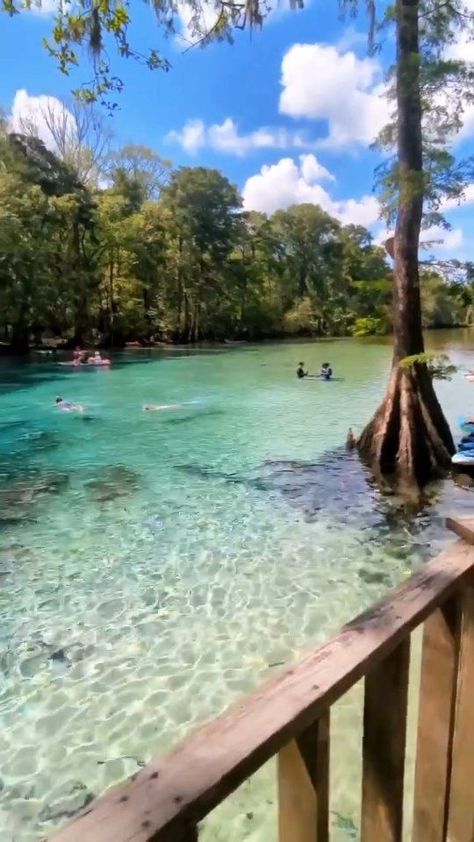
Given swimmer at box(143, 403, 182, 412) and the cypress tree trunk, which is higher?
the cypress tree trunk

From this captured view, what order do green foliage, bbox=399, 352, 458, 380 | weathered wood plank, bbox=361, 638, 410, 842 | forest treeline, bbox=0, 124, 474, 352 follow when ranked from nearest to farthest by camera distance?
weathered wood plank, bbox=361, 638, 410, 842, green foliage, bbox=399, 352, 458, 380, forest treeline, bbox=0, 124, 474, 352

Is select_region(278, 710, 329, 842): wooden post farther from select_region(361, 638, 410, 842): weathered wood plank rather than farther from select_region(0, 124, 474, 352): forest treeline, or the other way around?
select_region(0, 124, 474, 352): forest treeline

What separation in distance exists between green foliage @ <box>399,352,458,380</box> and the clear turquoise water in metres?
2.34

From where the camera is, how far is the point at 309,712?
110 centimetres

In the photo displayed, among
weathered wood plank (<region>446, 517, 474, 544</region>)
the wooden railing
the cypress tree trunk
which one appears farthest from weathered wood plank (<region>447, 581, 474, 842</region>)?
the cypress tree trunk

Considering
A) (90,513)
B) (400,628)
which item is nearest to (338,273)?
(90,513)

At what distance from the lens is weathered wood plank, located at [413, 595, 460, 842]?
1692mm

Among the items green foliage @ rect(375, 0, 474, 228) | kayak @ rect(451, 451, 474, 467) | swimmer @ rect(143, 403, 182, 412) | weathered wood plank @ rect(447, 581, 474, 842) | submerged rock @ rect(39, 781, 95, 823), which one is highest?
green foliage @ rect(375, 0, 474, 228)

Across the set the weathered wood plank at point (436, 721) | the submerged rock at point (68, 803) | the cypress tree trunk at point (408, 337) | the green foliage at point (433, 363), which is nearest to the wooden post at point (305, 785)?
the weathered wood plank at point (436, 721)

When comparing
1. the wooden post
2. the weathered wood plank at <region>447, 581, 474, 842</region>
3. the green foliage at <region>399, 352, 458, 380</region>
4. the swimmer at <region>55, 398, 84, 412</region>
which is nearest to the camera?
the wooden post

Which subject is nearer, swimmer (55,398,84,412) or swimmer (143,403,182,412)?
swimmer (55,398,84,412)

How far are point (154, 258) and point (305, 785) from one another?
170 feet

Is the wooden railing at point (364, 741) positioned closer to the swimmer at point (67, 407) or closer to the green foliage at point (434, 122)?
the green foliage at point (434, 122)

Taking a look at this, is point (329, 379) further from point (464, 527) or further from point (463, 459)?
point (464, 527)
